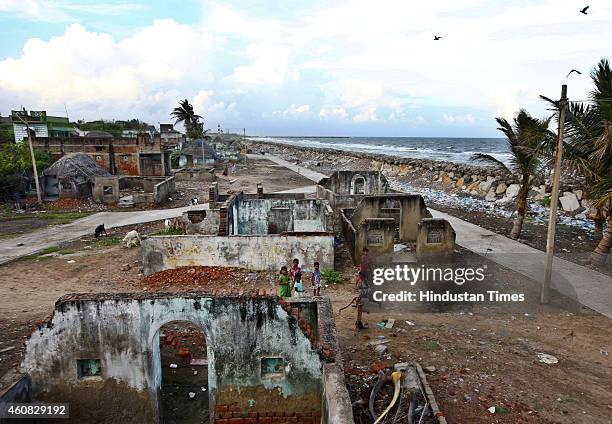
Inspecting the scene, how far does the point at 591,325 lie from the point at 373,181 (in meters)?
14.6

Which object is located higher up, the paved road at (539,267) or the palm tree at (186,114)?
the palm tree at (186,114)

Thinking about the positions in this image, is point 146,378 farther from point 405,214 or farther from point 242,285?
point 405,214

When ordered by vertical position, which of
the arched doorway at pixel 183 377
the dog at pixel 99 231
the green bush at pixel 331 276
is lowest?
the arched doorway at pixel 183 377

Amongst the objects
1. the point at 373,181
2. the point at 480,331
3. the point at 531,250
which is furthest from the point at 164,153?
the point at 480,331

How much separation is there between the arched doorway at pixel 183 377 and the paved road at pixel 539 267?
8.81 m

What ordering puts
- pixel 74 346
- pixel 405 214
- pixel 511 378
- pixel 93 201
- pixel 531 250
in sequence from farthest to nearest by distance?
pixel 93 201, pixel 405 214, pixel 531 250, pixel 511 378, pixel 74 346

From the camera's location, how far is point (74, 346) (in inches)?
252

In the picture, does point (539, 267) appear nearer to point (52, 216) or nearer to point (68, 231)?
point (68, 231)

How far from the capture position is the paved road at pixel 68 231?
1514 cm

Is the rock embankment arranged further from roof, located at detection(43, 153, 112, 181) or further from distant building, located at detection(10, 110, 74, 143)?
distant building, located at detection(10, 110, 74, 143)

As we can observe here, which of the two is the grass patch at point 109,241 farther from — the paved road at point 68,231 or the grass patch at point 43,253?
the paved road at point 68,231

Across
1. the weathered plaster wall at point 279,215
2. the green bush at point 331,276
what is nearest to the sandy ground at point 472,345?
the green bush at point 331,276

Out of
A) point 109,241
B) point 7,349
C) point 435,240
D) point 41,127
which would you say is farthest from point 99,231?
point 41,127

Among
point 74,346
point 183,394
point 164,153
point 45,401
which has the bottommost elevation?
point 183,394
